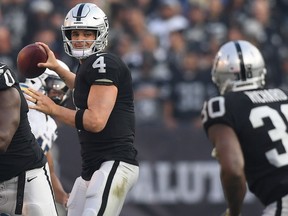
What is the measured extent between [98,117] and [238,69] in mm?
947

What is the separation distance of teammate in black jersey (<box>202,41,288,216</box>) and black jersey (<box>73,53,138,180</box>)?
2.68ft

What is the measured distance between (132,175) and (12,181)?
0.82 metres

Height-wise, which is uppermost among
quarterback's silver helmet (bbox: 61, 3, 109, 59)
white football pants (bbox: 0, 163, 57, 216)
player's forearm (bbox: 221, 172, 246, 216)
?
quarterback's silver helmet (bbox: 61, 3, 109, 59)

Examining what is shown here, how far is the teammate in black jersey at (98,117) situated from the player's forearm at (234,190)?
927mm

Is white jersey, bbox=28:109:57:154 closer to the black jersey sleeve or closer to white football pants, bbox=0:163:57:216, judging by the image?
white football pants, bbox=0:163:57:216

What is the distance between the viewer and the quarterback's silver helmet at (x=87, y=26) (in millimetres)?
6121

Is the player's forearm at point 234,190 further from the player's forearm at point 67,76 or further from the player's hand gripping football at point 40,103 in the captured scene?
the player's forearm at point 67,76

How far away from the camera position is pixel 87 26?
6152mm

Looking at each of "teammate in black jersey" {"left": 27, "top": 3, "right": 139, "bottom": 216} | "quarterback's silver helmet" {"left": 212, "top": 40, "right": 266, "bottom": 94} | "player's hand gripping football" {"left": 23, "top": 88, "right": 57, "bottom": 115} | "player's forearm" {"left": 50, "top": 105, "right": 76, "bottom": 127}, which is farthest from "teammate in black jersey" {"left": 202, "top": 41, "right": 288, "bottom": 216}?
"player's hand gripping football" {"left": 23, "top": 88, "right": 57, "bottom": 115}

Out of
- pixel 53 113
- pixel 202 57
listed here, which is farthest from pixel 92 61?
pixel 202 57

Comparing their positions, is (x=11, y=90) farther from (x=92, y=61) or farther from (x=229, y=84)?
(x=229, y=84)

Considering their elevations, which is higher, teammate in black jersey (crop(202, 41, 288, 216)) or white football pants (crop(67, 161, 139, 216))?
teammate in black jersey (crop(202, 41, 288, 216))

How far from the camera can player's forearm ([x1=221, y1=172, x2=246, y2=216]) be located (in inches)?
200

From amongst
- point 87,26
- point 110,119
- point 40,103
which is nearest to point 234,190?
point 110,119
